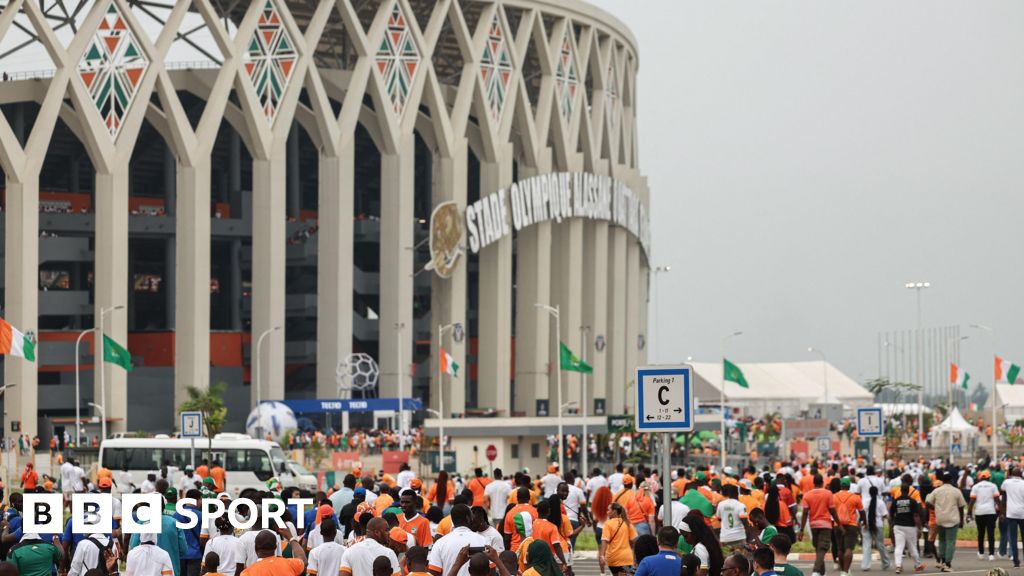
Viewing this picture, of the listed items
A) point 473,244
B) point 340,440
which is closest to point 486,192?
point 473,244

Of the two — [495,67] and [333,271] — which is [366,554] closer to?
[333,271]

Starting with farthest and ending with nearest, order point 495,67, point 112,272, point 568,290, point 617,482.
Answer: point 568,290, point 495,67, point 112,272, point 617,482

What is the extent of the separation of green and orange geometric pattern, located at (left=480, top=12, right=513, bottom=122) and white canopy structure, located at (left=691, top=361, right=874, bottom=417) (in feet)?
105

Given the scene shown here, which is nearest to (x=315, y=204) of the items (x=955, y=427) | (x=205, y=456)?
(x=955, y=427)

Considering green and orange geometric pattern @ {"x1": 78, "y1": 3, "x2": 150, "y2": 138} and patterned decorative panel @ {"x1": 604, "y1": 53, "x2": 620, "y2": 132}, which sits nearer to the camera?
green and orange geometric pattern @ {"x1": 78, "y1": 3, "x2": 150, "y2": 138}

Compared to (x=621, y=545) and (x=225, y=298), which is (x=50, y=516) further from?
(x=225, y=298)

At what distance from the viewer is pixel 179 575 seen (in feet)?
63.0

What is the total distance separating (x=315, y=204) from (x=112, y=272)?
31839 millimetres

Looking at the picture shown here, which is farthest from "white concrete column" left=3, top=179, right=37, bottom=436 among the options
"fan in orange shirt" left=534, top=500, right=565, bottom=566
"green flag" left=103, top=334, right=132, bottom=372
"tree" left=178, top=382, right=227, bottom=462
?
"fan in orange shirt" left=534, top=500, right=565, bottom=566

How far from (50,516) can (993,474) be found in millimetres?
21094

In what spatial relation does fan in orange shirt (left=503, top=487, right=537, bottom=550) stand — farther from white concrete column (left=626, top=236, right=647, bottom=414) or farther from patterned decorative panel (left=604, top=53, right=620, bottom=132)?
white concrete column (left=626, top=236, right=647, bottom=414)

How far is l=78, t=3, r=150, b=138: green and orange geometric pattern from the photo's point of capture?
2933 inches

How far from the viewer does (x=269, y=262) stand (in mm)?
79875

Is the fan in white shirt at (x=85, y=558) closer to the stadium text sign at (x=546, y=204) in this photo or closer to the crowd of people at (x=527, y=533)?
the crowd of people at (x=527, y=533)
